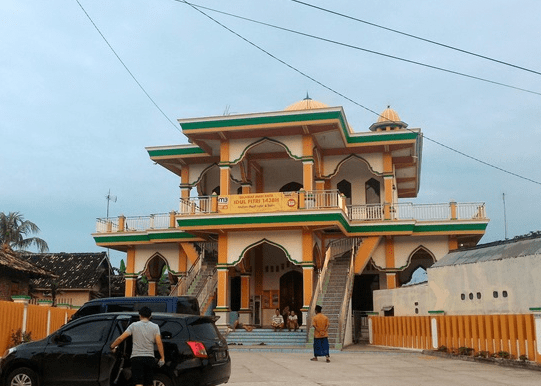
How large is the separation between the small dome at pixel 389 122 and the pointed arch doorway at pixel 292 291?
10368mm

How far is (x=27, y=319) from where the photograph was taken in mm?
17109

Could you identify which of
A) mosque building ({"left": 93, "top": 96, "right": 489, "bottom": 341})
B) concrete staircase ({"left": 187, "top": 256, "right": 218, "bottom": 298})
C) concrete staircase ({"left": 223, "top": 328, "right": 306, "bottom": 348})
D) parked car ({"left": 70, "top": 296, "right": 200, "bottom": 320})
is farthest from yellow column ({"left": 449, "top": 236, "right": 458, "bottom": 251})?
parked car ({"left": 70, "top": 296, "right": 200, "bottom": 320})

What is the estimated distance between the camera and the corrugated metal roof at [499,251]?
15.7 meters

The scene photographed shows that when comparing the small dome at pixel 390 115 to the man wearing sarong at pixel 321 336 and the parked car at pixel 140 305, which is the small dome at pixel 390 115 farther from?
the parked car at pixel 140 305

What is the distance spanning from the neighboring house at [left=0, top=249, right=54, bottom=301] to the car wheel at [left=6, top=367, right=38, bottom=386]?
17384mm

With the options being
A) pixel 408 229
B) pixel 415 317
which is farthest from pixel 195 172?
pixel 415 317

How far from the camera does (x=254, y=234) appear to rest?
23.5 m

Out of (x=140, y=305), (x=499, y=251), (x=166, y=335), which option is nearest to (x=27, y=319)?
(x=140, y=305)

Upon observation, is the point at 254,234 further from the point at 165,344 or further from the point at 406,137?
the point at 165,344

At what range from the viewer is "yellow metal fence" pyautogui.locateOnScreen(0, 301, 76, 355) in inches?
620

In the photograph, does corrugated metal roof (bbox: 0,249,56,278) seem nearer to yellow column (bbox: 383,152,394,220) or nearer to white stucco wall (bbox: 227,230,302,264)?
white stucco wall (bbox: 227,230,302,264)

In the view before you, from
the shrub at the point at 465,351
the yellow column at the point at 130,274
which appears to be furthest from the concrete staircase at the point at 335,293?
the yellow column at the point at 130,274

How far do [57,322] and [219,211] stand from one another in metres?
7.12

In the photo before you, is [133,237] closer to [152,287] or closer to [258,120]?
[152,287]
